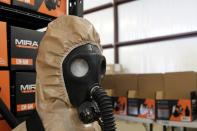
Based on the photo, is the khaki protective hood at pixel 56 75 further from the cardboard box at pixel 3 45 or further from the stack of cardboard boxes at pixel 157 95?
the stack of cardboard boxes at pixel 157 95

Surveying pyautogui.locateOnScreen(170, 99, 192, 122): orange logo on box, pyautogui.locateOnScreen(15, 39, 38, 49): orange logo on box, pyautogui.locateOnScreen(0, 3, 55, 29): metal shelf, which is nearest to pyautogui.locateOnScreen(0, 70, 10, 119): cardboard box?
pyautogui.locateOnScreen(15, 39, 38, 49): orange logo on box

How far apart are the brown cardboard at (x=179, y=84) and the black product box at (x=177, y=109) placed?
0.08 metres

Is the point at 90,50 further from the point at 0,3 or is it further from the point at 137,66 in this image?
the point at 137,66

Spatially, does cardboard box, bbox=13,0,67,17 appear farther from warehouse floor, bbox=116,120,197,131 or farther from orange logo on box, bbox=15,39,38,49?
warehouse floor, bbox=116,120,197,131

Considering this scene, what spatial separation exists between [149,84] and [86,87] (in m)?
2.23

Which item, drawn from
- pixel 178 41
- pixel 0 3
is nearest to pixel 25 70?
pixel 0 3

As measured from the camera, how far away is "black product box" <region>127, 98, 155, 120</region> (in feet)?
9.12

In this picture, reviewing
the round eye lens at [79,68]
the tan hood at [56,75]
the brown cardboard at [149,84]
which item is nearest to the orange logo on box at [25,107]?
the tan hood at [56,75]

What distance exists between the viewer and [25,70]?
1.10 metres

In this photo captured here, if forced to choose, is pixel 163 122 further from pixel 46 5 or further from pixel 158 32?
pixel 158 32

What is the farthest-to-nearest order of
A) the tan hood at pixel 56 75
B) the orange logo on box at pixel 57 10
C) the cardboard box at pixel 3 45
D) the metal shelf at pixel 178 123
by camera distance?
the metal shelf at pixel 178 123
the orange logo on box at pixel 57 10
the cardboard box at pixel 3 45
the tan hood at pixel 56 75

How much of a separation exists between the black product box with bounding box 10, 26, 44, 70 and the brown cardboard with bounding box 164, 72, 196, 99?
6.08ft

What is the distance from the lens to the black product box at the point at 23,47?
104cm

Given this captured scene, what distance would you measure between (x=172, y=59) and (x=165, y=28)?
22.2 inches
